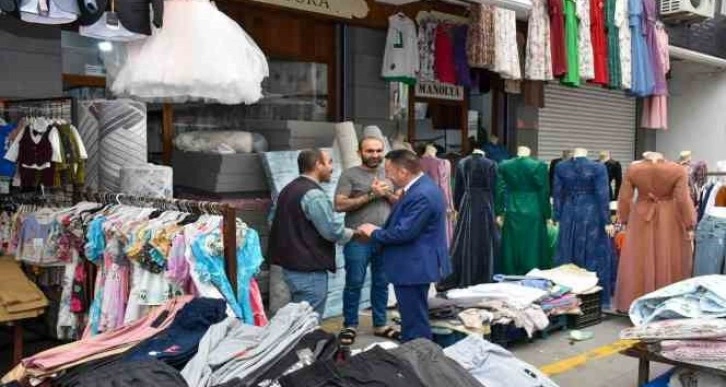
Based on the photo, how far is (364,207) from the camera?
5195mm

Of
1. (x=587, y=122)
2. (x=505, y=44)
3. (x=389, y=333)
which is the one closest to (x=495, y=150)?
(x=505, y=44)

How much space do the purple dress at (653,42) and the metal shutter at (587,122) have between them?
1.33 meters

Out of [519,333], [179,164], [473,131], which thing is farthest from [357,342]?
[473,131]

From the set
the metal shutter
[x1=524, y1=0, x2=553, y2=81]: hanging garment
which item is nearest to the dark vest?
[x1=524, y1=0, x2=553, y2=81]: hanging garment

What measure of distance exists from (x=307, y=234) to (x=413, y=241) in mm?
677

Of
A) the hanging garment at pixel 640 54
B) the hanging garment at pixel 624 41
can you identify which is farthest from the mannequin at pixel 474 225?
the hanging garment at pixel 640 54

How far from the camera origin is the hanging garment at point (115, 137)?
17.4ft

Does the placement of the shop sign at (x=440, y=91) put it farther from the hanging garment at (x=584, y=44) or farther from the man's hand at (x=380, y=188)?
the man's hand at (x=380, y=188)

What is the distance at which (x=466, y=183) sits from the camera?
6.82 m

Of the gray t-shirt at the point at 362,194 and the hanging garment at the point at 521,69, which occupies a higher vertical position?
the hanging garment at the point at 521,69

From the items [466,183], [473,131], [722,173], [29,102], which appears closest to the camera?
[29,102]

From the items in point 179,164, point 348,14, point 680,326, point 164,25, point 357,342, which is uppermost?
point 348,14

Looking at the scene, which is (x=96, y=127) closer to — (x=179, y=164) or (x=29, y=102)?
(x=29, y=102)

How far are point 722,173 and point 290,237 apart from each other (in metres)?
5.56
